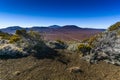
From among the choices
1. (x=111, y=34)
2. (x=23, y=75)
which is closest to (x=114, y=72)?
(x=111, y=34)

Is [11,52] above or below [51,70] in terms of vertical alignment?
above

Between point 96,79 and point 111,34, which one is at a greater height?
point 111,34

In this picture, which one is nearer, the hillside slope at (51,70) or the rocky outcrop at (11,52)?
the hillside slope at (51,70)

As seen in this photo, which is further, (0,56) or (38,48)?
(38,48)

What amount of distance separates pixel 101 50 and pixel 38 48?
8867 millimetres

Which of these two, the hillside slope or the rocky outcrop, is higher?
the rocky outcrop

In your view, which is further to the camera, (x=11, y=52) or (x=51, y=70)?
(x=11, y=52)

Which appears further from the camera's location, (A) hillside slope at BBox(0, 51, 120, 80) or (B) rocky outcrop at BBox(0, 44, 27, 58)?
(B) rocky outcrop at BBox(0, 44, 27, 58)

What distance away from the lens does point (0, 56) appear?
20094mm

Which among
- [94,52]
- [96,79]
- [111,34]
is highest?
[111,34]

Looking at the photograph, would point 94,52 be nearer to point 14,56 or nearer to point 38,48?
point 38,48

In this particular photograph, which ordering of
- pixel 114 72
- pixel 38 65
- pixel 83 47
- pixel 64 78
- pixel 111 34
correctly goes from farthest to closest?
pixel 83 47, pixel 111 34, pixel 38 65, pixel 114 72, pixel 64 78

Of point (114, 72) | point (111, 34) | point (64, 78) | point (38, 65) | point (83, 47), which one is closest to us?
point (64, 78)

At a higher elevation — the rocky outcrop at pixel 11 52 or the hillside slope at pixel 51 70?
the rocky outcrop at pixel 11 52
